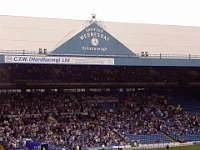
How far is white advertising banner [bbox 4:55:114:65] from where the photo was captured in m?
36.7

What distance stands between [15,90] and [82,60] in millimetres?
9090

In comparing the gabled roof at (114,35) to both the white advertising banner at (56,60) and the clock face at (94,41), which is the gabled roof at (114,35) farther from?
the clock face at (94,41)

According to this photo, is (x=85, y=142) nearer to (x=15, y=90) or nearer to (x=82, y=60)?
(x=82, y=60)

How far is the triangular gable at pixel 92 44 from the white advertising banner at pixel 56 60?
2.64ft

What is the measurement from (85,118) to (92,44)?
7896 millimetres

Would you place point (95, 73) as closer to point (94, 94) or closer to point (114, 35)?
point (94, 94)

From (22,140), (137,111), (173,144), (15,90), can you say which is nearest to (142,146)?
(173,144)

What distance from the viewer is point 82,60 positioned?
128 feet

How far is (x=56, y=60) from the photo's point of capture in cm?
3809

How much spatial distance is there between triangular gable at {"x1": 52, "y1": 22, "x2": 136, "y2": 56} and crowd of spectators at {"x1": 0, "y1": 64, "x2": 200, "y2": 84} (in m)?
4.49

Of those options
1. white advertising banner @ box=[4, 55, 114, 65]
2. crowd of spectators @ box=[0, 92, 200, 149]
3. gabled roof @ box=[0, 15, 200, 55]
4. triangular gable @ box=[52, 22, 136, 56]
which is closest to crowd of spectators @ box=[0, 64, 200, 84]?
crowd of spectators @ box=[0, 92, 200, 149]

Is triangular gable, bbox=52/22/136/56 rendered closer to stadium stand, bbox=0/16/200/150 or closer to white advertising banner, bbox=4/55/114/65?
stadium stand, bbox=0/16/200/150

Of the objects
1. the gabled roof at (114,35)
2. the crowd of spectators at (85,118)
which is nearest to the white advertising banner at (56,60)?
the gabled roof at (114,35)

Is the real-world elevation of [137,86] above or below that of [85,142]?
above
